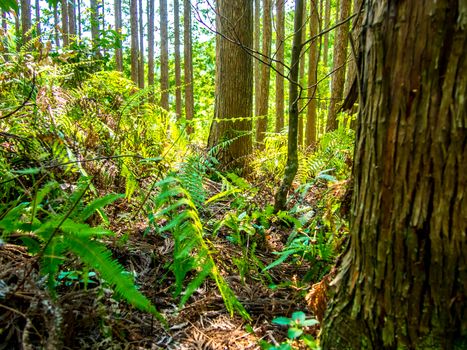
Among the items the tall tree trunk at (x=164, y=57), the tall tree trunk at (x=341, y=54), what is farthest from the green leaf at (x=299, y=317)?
the tall tree trunk at (x=164, y=57)

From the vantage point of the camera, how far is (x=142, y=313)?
1506 millimetres

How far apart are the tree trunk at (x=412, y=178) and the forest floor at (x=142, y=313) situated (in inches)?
17.4

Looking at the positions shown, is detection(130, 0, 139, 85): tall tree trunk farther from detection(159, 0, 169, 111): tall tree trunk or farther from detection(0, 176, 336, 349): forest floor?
detection(0, 176, 336, 349): forest floor

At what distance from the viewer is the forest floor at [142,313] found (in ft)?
3.80

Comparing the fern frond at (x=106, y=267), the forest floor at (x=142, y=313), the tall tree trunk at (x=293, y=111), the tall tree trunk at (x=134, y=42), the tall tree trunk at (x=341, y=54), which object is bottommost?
the forest floor at (x=142, y=313)

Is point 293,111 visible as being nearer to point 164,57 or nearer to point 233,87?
point 233,87

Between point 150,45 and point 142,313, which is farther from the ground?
point 150,45

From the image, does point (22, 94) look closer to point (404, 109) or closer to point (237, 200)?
point (237, 200)

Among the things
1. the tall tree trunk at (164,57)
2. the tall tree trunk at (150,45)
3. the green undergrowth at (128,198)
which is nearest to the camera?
the green undergrowth at (128,198)

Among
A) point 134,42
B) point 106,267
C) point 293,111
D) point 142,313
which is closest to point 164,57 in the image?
point 134,42

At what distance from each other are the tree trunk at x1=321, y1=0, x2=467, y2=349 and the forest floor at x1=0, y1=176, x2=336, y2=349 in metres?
0.44

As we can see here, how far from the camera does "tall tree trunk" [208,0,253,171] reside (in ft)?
13.0

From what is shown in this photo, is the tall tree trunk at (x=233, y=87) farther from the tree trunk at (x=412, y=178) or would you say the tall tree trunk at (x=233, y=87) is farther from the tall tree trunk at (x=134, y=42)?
the tall tree trunk at (x=134, y=42)

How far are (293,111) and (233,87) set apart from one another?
1967 millimetres
